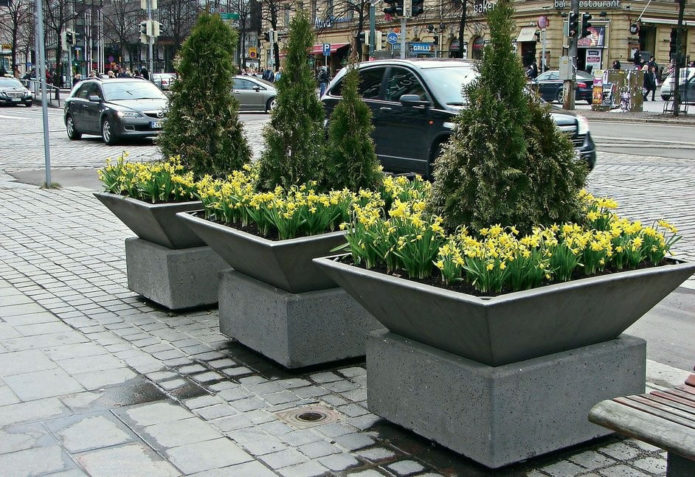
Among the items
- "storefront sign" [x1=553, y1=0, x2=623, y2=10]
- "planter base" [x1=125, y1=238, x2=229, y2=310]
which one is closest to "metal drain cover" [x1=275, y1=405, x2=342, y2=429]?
"planter base" [x1=125, y1=238, x2=229, y2=310]

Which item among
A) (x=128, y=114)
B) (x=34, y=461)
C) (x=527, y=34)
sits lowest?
(x=34, y=461)

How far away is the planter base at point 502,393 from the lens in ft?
12.4

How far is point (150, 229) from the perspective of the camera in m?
6.48

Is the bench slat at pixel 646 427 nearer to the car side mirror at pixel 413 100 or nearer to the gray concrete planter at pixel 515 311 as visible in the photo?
the gray concrete planter at pixel 515 311

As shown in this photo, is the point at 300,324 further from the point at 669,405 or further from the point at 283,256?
the point at 669,405

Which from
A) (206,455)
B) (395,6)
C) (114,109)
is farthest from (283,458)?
(395,6)

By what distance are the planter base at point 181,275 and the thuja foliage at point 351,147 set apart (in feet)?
4.20

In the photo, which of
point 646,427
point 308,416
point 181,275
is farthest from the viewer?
point 181,275

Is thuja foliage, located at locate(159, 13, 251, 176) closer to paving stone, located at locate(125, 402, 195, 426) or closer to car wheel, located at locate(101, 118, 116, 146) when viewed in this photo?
paving stone, located at locate(125, 402, 195, 426)

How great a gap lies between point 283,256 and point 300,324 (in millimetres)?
424

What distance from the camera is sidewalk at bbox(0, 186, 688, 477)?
3967 mm

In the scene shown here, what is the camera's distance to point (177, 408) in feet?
15.3

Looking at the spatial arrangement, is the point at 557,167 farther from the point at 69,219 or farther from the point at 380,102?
the point at 380,102

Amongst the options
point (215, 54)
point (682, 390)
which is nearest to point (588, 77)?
point (215, 54)
